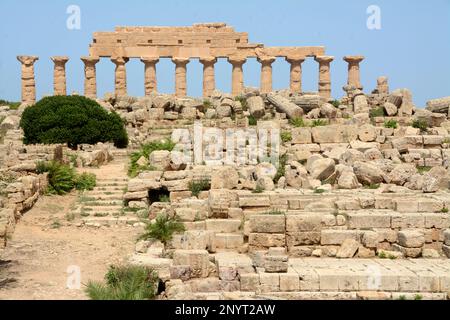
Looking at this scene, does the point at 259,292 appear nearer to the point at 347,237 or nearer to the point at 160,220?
the point at 347,237

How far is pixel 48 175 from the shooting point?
22297mm

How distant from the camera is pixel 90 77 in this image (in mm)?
45062

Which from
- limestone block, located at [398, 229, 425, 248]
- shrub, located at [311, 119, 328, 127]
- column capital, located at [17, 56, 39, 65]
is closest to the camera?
limestone block, located at [398, 229, 425, 248]

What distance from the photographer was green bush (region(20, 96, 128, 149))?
3077 centimetres

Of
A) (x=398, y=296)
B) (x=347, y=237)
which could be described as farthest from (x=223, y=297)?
(x=347, y=237)

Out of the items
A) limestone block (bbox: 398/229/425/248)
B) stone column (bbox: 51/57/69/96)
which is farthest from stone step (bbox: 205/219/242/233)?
stone column (bbox: 51/57/69/96)

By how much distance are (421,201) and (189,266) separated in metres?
6.24

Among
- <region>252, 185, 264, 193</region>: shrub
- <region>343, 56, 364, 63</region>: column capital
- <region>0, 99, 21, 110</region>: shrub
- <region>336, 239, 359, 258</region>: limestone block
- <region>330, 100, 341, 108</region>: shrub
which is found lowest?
<region>336, 239, 359, 258</region>: limestone block

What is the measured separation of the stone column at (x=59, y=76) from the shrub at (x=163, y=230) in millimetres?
30249

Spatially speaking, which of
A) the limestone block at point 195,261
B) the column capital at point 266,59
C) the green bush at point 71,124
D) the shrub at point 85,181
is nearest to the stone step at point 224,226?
the limestone block at point 195,261

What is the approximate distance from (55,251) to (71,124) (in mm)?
15622

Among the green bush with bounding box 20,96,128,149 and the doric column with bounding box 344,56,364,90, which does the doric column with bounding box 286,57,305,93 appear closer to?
the doric column with bounding box 344,56,364,90

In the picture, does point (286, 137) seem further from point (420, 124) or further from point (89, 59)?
point (89, 59)

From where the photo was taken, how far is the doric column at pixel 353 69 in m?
45.5
